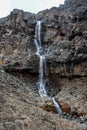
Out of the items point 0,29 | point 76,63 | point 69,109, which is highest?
point 0,29

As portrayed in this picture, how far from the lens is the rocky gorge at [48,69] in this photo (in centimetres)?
2152

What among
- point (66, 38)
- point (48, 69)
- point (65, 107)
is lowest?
point (65, 107)

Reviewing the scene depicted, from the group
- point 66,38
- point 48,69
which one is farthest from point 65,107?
point 66,38

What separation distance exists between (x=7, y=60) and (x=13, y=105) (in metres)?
28.3

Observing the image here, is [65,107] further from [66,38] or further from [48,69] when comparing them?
[66,38]

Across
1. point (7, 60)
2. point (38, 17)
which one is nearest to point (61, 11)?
point (38, 17)

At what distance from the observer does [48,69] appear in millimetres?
47688

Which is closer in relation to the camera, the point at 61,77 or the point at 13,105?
the point at 13,105

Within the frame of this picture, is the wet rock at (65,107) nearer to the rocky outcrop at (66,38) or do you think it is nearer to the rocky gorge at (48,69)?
the rocky gorge at (48,69)

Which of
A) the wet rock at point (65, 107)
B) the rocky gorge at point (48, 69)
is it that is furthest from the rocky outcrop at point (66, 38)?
the wet rock at point (65, 107)

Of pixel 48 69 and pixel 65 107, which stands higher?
pixel 48 69

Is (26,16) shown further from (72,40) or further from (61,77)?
(61,77)

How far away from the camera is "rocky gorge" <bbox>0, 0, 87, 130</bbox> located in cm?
2152

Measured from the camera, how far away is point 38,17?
63312 mm
